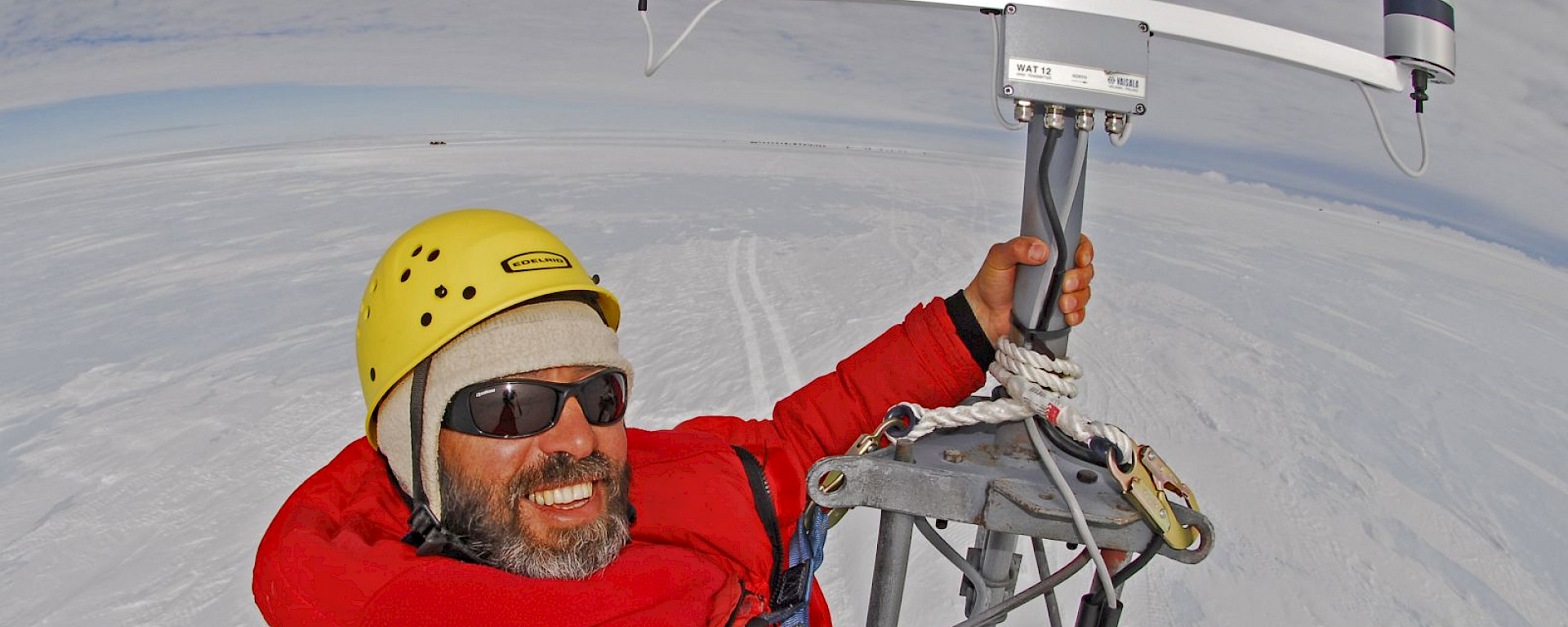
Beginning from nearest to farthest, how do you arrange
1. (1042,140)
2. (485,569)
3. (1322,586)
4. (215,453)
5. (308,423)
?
(485,569) < (1042,140) < (1322,586) < (215,453) < (308,423)

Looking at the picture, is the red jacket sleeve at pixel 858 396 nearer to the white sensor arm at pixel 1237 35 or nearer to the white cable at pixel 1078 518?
the white cable at pixel 1078 518

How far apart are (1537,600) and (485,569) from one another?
3.50 m

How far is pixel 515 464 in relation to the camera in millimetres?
1626

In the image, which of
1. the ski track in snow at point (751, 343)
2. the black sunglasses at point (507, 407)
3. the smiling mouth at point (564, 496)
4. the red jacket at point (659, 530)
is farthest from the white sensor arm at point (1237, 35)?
the ski track in snow at point (751, 343)

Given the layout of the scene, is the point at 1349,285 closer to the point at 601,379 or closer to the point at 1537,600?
the point at 1537,600

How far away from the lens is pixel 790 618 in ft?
5.73

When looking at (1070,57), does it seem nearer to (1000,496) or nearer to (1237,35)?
(1237,35)

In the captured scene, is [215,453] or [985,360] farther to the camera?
[215,453]

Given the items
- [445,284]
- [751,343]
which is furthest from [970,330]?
[751,343]

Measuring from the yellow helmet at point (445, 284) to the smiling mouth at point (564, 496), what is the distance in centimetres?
34

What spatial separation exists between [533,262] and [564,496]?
0.46m

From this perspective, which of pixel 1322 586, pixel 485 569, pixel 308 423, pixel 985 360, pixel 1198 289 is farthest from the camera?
pixel 1198 289

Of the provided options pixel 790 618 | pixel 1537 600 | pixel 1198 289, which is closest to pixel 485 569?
pixel 790 618

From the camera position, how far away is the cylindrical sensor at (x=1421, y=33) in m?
1.46
